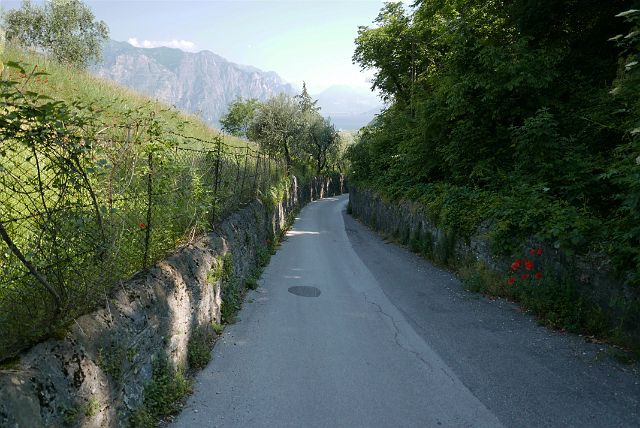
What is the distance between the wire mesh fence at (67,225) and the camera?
9.61ft

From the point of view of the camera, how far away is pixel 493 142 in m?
12.1

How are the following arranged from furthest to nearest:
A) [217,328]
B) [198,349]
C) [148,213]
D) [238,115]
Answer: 1. [238,115]
2. [217,328]
3. [198,349]
4. [148,213]

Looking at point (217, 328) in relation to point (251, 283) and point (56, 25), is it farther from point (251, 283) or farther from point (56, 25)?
point (56, 25)

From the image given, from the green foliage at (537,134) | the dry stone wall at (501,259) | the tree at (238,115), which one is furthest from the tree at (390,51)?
the tree at (238,115)

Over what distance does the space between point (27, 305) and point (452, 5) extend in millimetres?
19280

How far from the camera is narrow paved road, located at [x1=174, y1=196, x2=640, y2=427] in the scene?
14.6ft

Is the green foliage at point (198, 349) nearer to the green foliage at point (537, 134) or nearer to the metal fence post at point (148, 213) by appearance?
the metal fence post at point (148, 213)

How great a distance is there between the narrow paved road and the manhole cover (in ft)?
0.30

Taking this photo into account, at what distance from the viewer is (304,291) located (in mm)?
9578

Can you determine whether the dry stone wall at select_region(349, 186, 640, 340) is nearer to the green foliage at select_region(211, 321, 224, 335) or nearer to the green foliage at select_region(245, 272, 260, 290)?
the green foliage at select_region(245, 272, 260, 290)

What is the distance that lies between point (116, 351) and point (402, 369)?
145 inches

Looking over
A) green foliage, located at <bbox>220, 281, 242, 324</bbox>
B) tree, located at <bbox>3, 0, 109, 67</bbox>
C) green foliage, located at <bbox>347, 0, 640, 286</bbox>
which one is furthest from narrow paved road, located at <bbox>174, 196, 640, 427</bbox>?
tree, located at <bbox>3, 0, 109, 67</bbox>

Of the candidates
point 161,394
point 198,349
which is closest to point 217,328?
point 198,349

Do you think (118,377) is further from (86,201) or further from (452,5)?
(452,5)
